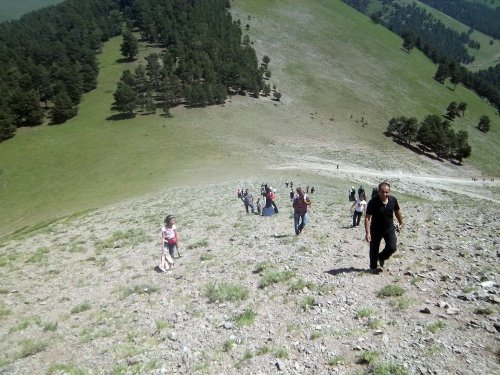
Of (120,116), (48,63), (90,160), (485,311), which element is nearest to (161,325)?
(485,311)

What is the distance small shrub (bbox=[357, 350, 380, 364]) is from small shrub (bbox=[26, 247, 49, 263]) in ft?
76.7

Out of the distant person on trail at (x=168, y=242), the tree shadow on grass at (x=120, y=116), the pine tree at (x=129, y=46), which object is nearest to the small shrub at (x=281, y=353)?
the distant person on trail at (x=168, y=242)

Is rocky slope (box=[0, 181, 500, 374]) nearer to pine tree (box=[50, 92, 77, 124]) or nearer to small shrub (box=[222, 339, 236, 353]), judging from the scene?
small shrub (box=[222, 339, 236, 353])

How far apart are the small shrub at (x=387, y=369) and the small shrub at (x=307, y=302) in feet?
12.3

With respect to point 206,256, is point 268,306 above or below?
above

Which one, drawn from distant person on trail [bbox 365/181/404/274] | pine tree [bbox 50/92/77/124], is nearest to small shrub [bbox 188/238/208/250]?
distant person on trail [bbox 365/181/404/274]

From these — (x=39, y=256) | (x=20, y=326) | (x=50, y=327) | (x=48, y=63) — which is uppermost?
Result: (x=48, y=63)

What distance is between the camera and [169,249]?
2058 centimetres

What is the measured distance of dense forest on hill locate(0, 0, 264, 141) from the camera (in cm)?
10700

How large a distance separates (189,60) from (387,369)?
128 meters

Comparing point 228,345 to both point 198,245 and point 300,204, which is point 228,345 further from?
point 198,245

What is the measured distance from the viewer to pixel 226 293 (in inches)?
574

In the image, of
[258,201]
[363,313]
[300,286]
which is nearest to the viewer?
[363,313]

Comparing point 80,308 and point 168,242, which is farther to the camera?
point 168,242
